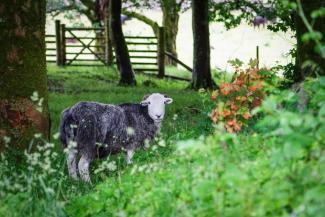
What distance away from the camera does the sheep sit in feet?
A: 28.6

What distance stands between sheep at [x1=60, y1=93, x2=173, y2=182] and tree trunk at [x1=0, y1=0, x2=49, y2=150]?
54 cm

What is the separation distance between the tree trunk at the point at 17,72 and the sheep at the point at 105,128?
54 cm

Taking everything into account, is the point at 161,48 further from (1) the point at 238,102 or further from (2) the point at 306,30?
(1) the point at 238,102

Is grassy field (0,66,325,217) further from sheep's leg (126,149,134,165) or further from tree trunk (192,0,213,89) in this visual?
tree trunk (192,0,213,89)

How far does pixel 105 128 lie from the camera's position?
8938 millimetres

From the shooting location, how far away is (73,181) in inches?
330

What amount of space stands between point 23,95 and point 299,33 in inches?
141

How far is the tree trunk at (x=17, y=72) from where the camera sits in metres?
8.29

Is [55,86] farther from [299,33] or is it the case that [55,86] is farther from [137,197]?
[137,197]

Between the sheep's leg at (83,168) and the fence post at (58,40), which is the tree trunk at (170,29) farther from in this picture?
the sheep's leg at (83,168)

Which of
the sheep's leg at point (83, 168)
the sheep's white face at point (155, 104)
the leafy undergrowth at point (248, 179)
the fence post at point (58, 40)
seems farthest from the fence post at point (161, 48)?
the leafy undergrowth at point (248, 179)

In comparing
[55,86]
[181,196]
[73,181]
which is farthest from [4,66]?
[55,86]

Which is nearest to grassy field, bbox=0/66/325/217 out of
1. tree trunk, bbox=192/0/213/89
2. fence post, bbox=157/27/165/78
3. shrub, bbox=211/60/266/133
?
shrub, bbox=211/60/266/133

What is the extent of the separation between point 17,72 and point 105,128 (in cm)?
141
